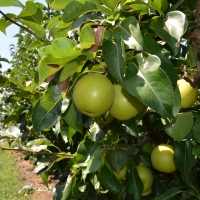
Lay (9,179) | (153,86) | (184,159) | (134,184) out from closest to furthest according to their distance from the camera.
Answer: (153,86), (184,159), (134,184), (9,179)

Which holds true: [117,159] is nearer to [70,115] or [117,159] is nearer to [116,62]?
[70,115]

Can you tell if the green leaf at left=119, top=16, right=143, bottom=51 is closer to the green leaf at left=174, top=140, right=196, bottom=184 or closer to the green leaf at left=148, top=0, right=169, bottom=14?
the green leaf at left=148, top=0, right=169, bottom=14

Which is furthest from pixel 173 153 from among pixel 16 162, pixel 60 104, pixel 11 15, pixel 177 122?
pixel 16 162

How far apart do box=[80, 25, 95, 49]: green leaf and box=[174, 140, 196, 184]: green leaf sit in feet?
2.40

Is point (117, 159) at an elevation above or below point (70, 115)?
below

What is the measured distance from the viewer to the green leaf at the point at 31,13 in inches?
42.8

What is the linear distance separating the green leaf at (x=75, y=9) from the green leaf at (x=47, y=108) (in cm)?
24

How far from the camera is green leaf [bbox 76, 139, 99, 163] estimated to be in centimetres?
130

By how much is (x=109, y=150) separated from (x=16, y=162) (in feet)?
22.3

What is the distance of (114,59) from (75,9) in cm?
22

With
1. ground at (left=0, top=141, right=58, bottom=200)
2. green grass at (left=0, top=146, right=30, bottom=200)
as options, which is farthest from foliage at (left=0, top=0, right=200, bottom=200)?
green grass at (left=0, top=146, right=30, bottom=200)

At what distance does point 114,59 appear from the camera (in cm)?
80

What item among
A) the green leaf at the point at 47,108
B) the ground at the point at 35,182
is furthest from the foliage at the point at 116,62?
the ground at the point at 35,182

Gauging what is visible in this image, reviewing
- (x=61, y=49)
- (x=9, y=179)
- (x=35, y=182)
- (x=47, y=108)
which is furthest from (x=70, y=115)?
(x=9, y=179)
